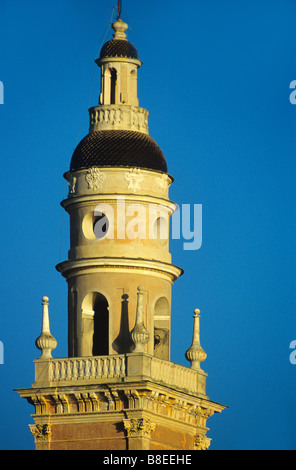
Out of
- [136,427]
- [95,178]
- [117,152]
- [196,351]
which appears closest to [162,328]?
[196,351]

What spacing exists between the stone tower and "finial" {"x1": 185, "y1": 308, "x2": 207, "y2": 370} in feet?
0.12

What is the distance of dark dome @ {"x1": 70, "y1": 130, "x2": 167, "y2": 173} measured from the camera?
106 metres

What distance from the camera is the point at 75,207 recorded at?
106688 mm

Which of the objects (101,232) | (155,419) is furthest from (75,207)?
(155,419)

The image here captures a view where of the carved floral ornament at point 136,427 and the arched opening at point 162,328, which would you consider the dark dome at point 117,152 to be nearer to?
the arched opening at point 162,328

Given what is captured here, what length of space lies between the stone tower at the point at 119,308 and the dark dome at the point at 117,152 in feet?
0.12

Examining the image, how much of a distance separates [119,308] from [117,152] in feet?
18.6

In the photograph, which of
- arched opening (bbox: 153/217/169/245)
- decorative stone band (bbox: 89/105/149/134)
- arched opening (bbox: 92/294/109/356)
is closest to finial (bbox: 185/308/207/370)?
arched opening (bbox: 153/217/169/245)

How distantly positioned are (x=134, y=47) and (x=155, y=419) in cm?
1393

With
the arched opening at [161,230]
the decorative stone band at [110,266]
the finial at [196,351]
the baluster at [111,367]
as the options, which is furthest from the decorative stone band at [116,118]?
the baluster at [111,367]

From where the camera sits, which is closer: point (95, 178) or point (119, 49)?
point (95, 178)

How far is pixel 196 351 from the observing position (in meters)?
107

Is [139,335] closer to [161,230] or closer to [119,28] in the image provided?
[161,230]
